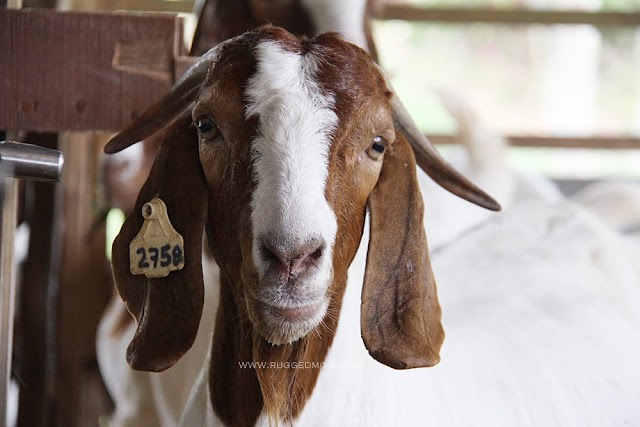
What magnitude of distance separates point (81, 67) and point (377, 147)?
1.41 ft

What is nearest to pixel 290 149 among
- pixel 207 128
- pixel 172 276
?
pixel 207 128

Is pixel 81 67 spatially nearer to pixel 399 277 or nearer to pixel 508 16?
pixel 399 277

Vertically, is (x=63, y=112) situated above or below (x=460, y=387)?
above

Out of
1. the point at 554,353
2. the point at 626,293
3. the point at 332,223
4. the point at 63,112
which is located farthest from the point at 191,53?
the point at 626,293

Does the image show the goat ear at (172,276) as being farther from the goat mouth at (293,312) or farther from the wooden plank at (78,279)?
the wooden plank at (78,279)

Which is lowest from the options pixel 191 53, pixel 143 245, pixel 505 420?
pixel 505 420

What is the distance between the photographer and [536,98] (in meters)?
3.82

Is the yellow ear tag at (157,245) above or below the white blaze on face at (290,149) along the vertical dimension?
below

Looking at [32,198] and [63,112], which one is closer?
[63,112]

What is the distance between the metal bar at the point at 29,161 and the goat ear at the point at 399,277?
371mm

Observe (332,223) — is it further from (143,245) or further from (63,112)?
(63,112)

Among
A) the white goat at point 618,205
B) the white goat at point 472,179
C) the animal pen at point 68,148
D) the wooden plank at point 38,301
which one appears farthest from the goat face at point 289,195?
the white goat at point 618,205

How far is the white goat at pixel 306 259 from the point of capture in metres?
0.85

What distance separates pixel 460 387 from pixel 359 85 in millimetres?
438
